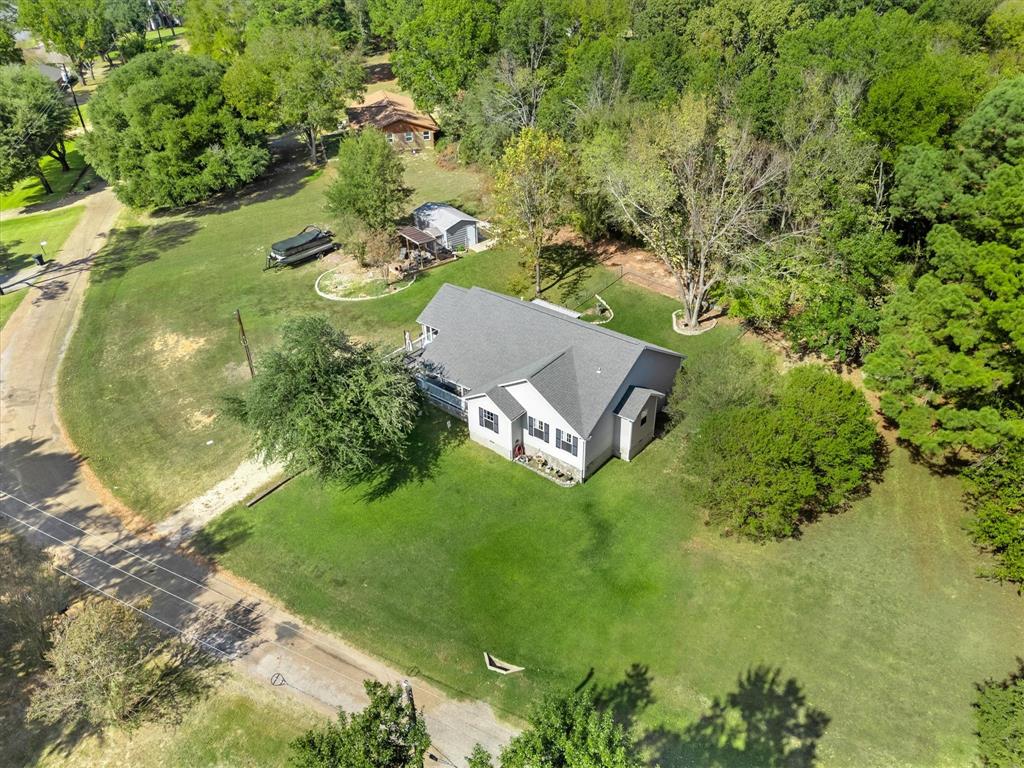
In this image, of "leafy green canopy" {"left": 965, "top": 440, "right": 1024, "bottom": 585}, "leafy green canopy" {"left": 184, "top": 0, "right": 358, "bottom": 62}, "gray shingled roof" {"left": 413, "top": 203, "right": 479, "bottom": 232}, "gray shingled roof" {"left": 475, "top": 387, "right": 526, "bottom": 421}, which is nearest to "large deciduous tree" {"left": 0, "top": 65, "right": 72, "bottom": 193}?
"leafy green canopy" {"left": 184, "top": 0, "right": 358, "bottom": 62}

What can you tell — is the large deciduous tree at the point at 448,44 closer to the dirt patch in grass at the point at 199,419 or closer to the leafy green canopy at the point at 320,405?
the dirt patch in grass at the point at 199,419

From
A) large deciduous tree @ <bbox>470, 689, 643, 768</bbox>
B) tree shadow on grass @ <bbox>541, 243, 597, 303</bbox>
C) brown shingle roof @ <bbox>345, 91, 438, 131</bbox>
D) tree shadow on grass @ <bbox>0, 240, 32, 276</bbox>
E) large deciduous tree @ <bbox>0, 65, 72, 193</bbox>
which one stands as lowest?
tree shadow on grass @ <bbox>541, 243, 597, 303</bbox>

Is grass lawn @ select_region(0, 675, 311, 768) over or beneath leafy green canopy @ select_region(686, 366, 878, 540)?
beneath

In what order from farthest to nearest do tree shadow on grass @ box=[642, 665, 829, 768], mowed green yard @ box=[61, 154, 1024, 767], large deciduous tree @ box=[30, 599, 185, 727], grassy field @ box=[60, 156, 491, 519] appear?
grassy field @ box=[60, 156, 491, 519] → mowed green yard @ box=[61, 154, 1024, 767] → large deciduous tree @ box=[30, 599, 185, 727] → tree shadow on grass @ box=[642, 665, 829, 768]

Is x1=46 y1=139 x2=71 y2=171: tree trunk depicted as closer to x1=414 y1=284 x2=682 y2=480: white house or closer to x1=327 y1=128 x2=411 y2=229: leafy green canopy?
x1=327 y1=128 x2=411 y2=229: leafy green canopy

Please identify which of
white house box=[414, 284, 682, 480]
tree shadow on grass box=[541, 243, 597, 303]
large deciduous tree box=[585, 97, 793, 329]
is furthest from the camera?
tree shadow on grass box=[541, 243, 597, 303]

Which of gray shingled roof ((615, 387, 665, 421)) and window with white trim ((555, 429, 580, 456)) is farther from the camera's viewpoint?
gray shingled roof ((615, 387, 665, 421))

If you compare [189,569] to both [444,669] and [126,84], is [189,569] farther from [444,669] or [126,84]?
[126,84]

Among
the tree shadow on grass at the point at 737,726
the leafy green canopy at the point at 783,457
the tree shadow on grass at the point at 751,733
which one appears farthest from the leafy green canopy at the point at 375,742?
the leafy green canopy at the point at 783,457
